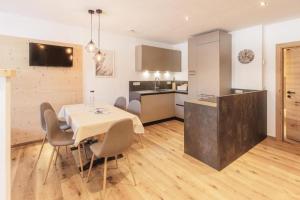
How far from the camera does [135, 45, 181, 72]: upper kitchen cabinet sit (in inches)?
175

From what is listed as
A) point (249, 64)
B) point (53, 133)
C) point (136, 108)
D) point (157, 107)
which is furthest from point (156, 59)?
point (53, 133)

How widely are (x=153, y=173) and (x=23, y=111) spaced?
2.64m

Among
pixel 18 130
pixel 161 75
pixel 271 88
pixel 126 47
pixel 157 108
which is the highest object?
pixel 126 47

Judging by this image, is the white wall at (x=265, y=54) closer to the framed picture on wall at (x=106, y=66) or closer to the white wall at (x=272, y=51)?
the white wall at (x=272, y=51)

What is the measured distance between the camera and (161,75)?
17.4 feet

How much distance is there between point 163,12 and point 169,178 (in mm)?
2557

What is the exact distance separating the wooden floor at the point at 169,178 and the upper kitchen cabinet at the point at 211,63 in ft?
5.06

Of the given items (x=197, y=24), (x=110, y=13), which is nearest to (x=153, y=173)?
(x=110, y=13)

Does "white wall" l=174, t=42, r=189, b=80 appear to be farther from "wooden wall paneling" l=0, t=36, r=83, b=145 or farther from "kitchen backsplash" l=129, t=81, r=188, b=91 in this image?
"wooden wall paneling" l=0, t=36, r=83, b=145

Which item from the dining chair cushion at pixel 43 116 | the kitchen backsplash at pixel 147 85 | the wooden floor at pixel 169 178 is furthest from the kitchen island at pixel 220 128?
the kitchen backsplash at pixel 147 85

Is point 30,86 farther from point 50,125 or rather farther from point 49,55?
point 50,125

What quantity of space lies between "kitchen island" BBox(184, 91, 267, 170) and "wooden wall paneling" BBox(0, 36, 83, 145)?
250 centimetres

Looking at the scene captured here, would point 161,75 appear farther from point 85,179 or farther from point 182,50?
point 85,179

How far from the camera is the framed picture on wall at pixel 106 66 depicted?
3.98 meters
